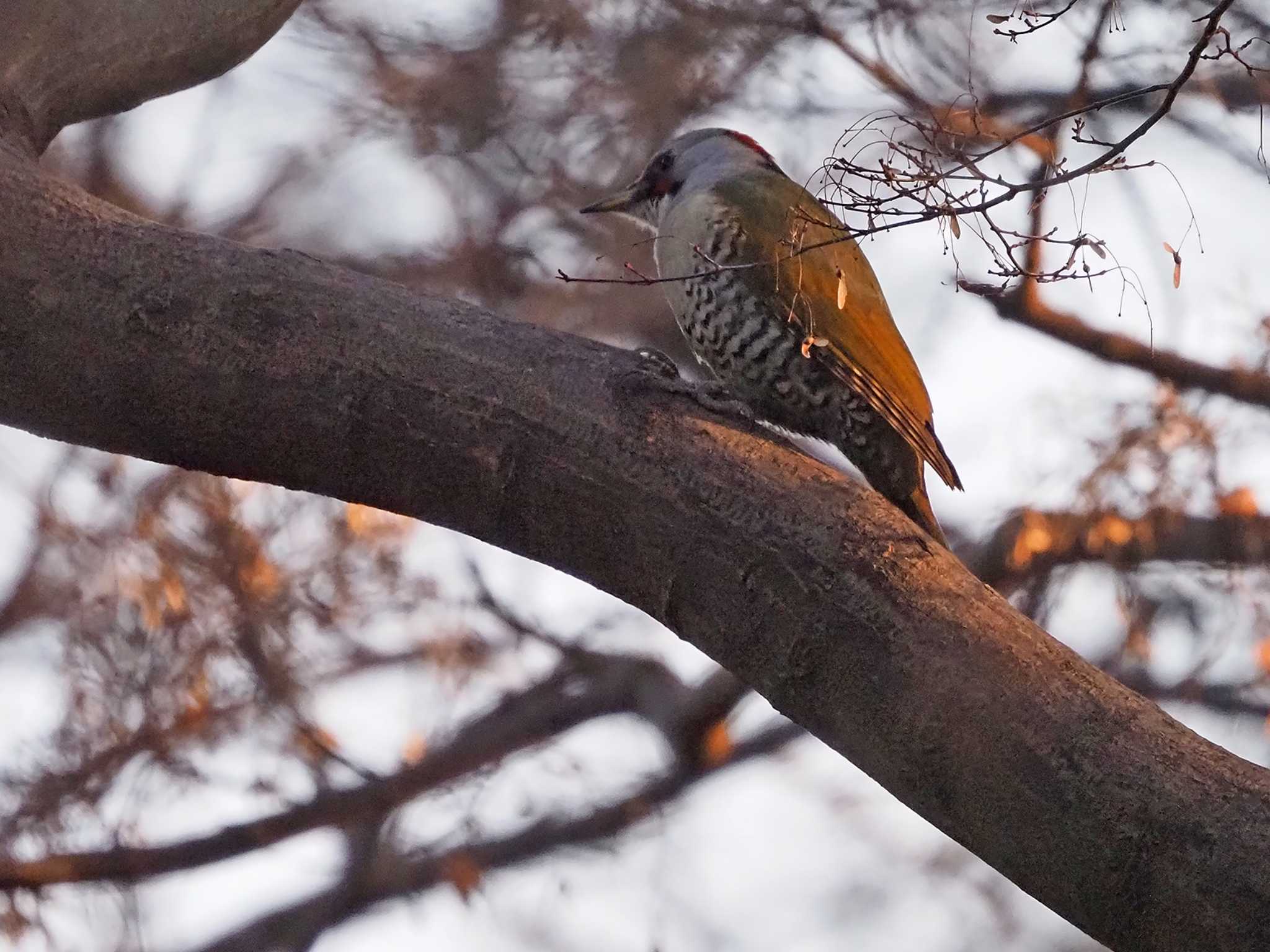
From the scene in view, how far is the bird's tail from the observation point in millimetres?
2816

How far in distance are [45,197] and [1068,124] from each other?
178 centimetres

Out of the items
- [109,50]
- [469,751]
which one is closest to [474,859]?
[469,751]

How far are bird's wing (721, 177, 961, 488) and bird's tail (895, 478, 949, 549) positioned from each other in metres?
0.12

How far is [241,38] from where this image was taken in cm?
288

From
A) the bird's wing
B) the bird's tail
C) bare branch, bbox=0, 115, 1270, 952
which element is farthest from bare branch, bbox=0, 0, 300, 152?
the bird's tail

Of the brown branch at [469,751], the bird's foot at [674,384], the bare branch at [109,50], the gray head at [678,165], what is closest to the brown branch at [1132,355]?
the gray head at [678,165]

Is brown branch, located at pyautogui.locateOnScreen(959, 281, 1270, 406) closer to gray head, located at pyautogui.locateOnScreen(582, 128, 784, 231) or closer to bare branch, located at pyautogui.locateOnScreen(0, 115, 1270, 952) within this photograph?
gray head, located at pyautogui.locateOnScreen(582, 128, 784, 231)

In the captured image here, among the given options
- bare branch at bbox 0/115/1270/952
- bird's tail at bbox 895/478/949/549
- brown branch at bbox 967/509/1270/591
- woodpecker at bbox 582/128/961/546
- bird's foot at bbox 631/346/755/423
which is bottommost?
bare branch at bbox 0/115/1270/952

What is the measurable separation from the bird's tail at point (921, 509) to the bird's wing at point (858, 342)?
117mm

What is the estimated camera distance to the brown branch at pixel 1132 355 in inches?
150

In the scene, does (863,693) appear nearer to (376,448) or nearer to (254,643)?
(376,448)

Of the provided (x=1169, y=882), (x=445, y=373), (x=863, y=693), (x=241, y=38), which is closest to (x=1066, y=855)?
(x=1169, y=882)

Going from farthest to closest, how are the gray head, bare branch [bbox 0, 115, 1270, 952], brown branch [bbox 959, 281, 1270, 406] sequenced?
brown branch [bbox 959, 281, 1270, 406] → the gray head → bare branch [bbox 0, 115, 1270, 952]

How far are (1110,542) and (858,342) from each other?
4.91 ft
